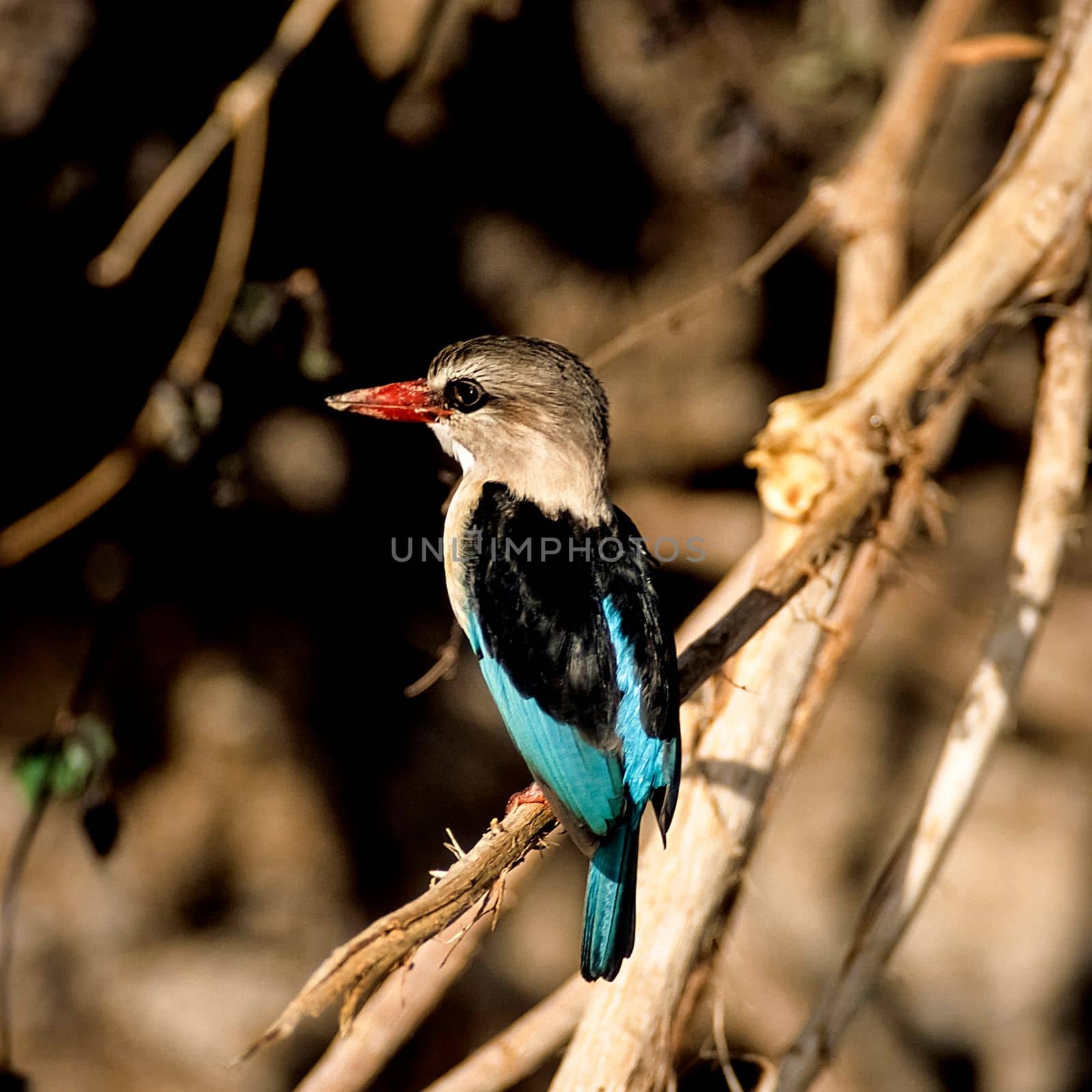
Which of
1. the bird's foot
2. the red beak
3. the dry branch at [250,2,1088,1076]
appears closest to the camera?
the bird's foot

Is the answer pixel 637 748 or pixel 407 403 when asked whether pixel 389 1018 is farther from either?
pixel 407 403

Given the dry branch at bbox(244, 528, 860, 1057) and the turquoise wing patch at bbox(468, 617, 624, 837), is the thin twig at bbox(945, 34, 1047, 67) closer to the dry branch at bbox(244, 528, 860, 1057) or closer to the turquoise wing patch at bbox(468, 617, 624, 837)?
the turquoise wing patch at bbox(468, 617, 624, 837)

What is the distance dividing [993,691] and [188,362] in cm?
199

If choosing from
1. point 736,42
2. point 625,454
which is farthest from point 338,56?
point 625,454

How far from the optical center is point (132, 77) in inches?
110

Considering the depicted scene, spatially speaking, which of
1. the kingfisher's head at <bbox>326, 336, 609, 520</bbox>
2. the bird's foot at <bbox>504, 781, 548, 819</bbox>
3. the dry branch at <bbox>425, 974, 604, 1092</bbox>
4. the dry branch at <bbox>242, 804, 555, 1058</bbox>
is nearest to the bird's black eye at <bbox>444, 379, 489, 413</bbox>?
the kingfisher's head at <bbox>326, 336, 609, 520</bbox>

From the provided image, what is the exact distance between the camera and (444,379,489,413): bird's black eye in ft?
7.84

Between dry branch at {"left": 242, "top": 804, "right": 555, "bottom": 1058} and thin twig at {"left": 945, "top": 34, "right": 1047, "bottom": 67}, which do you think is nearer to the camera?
dry branch at {"left": 242, "top": 804, "right": 555, "bottom": 1058}

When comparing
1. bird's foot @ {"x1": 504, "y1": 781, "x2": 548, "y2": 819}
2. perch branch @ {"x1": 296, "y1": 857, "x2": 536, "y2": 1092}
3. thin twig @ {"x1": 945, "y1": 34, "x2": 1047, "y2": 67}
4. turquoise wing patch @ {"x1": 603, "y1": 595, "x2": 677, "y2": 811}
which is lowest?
perch branch @ {"x1": 296, "y1": 857, "x2": 536, "y2": 1092}

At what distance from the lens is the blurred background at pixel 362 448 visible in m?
2.83

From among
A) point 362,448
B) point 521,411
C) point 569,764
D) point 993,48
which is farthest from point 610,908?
point 993,48

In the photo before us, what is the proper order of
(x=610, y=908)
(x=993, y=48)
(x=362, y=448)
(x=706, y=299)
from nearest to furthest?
(x=610, y=908) → (x=706, y=299) → (x=993, y=48) → (x=362, y=448)

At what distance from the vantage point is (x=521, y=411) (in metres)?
2.37

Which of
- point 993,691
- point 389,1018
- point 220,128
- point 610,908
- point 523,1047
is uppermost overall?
point 220,128
